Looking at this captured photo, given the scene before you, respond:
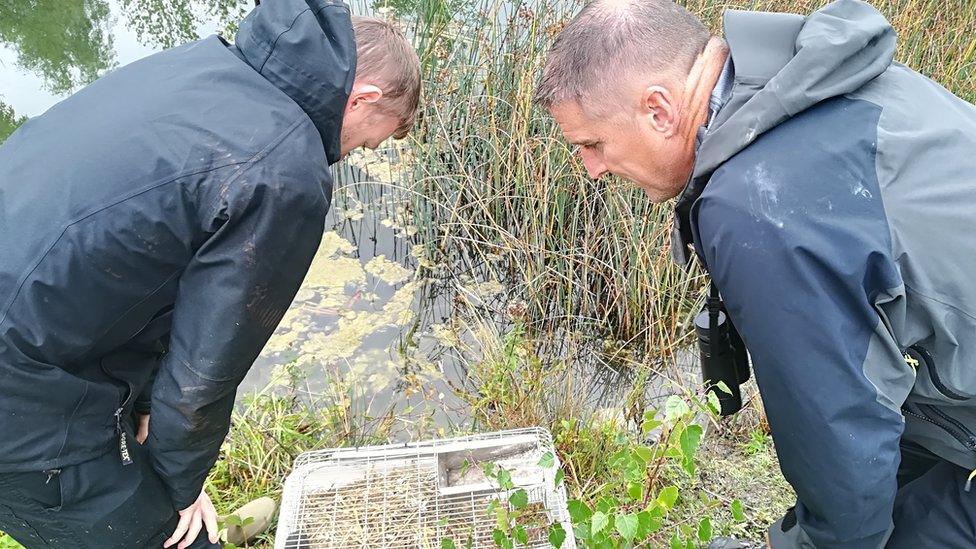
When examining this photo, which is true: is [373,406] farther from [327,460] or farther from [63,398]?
[63,398]

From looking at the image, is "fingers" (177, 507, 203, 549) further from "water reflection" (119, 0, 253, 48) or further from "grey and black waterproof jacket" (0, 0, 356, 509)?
"water reflection" (119, 0, 253, 48)

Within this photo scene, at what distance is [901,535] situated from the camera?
153cm

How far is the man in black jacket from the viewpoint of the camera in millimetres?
1273

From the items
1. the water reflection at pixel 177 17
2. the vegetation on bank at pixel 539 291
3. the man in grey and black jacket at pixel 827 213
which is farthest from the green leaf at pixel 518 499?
the water reflection at pixel 177 17

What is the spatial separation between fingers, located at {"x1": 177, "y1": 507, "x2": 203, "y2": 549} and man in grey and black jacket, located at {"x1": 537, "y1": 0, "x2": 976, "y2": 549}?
1.48 m

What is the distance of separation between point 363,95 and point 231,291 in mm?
518

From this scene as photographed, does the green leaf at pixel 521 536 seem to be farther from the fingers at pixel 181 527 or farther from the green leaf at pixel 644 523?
the fingers at pixel 181 527

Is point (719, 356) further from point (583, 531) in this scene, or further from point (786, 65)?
point (786, 65)

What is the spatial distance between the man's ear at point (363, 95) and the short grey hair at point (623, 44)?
0.42m

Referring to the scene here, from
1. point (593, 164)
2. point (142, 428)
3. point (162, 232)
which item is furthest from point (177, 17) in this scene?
point (593, 164)

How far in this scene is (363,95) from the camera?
5.04ft

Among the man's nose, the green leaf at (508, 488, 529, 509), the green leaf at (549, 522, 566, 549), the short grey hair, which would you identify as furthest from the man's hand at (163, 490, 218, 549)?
the short grey hair

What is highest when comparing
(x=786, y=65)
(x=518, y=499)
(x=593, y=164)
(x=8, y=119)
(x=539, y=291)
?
(x=786, y=65)

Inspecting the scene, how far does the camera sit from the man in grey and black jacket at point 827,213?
1.06 m
